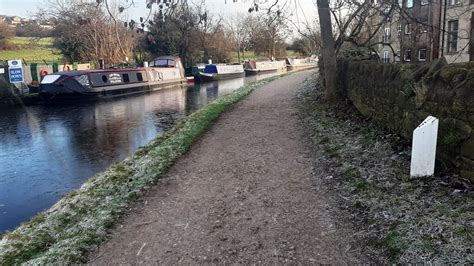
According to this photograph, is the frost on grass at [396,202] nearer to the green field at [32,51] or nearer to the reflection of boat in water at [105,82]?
the reflection of boat in water at [105,82]

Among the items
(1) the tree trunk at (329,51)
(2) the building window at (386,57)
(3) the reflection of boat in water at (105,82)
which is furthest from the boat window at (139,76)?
(1) the tree trunk at (329,51)

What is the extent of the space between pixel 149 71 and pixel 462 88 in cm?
2598

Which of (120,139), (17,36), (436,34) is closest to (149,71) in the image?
(120,139)

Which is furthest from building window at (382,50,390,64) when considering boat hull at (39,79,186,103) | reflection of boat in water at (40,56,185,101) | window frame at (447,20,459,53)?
boat hull at (39,79,186,103)

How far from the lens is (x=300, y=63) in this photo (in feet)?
198

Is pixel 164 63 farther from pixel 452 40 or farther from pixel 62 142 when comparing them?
pixel 62 142

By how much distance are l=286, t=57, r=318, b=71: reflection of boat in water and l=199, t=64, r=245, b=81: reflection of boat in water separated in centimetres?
1652

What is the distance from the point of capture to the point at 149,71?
2845cm

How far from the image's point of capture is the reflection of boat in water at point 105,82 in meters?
21.3

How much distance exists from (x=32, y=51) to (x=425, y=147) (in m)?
41.9

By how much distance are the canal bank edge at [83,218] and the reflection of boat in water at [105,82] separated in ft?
51.5

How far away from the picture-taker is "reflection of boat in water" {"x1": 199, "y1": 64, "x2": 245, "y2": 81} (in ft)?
122

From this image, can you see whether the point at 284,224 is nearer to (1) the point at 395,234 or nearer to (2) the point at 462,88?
(1) the point at 395,234

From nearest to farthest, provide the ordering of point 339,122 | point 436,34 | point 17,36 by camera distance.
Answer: point 339,122 < point 436,34 < point 17,36
